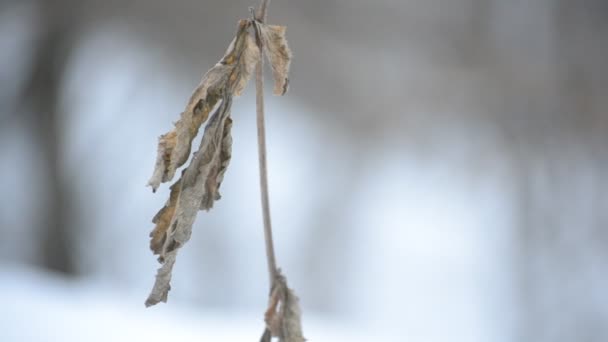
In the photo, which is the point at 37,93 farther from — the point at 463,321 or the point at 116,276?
the point at 463,321

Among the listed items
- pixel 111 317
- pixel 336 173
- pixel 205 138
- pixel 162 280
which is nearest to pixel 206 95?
pixel 205 138

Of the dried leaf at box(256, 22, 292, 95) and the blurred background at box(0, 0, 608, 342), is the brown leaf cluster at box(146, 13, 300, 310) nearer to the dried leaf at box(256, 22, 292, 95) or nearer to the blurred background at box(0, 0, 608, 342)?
the dried leaf at box(256, 22, 292, 95)

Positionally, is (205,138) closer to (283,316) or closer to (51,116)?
(283,316)

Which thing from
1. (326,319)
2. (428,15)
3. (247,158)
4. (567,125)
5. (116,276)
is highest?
(428,15)

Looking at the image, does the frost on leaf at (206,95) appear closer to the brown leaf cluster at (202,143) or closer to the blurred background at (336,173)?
the brown leaf cluster at (202,143)

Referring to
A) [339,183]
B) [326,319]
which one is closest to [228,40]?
[339,183]

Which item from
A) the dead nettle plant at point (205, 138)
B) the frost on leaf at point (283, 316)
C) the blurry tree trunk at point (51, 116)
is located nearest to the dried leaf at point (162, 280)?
the dead nettle plant at point (205, 138)
